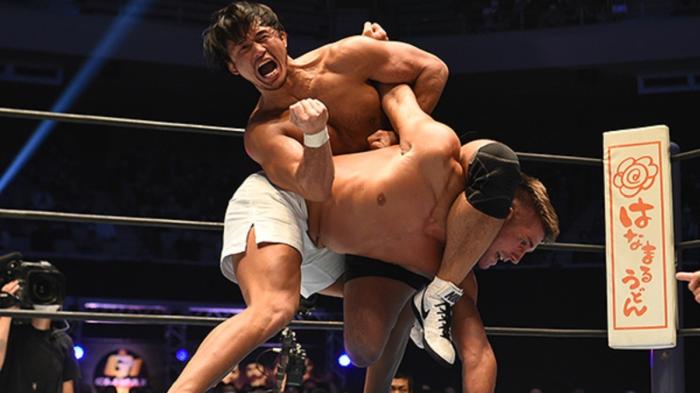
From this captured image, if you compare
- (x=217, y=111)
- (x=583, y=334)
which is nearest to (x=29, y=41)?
(x=217, y=111)

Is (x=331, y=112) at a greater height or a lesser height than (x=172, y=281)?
lesser

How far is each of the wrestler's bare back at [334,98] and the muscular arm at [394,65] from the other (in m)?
0.01

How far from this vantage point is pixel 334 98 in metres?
1.85

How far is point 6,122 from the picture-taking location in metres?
10.4

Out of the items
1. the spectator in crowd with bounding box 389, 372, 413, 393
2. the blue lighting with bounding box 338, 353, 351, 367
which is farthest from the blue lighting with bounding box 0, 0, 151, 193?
the spectator in crowd with bounding box 389, 372, 413, 393

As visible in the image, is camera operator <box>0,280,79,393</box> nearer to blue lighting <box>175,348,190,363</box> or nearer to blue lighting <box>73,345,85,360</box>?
blue lighting <box>73,345,85,360</box>

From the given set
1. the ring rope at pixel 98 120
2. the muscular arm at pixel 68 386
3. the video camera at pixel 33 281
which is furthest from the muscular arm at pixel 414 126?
the muscular arm at pixel 68 386

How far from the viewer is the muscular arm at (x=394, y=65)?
1858 mm

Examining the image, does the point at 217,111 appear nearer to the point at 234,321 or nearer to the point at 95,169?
the point at 95,169

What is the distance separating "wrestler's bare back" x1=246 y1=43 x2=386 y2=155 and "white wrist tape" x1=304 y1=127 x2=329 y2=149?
21 cm

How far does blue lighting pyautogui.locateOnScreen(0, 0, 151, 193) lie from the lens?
917cm

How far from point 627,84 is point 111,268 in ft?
17.8

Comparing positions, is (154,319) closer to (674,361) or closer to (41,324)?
(674,361)

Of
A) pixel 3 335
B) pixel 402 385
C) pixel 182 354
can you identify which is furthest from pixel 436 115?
pixel 3 335
